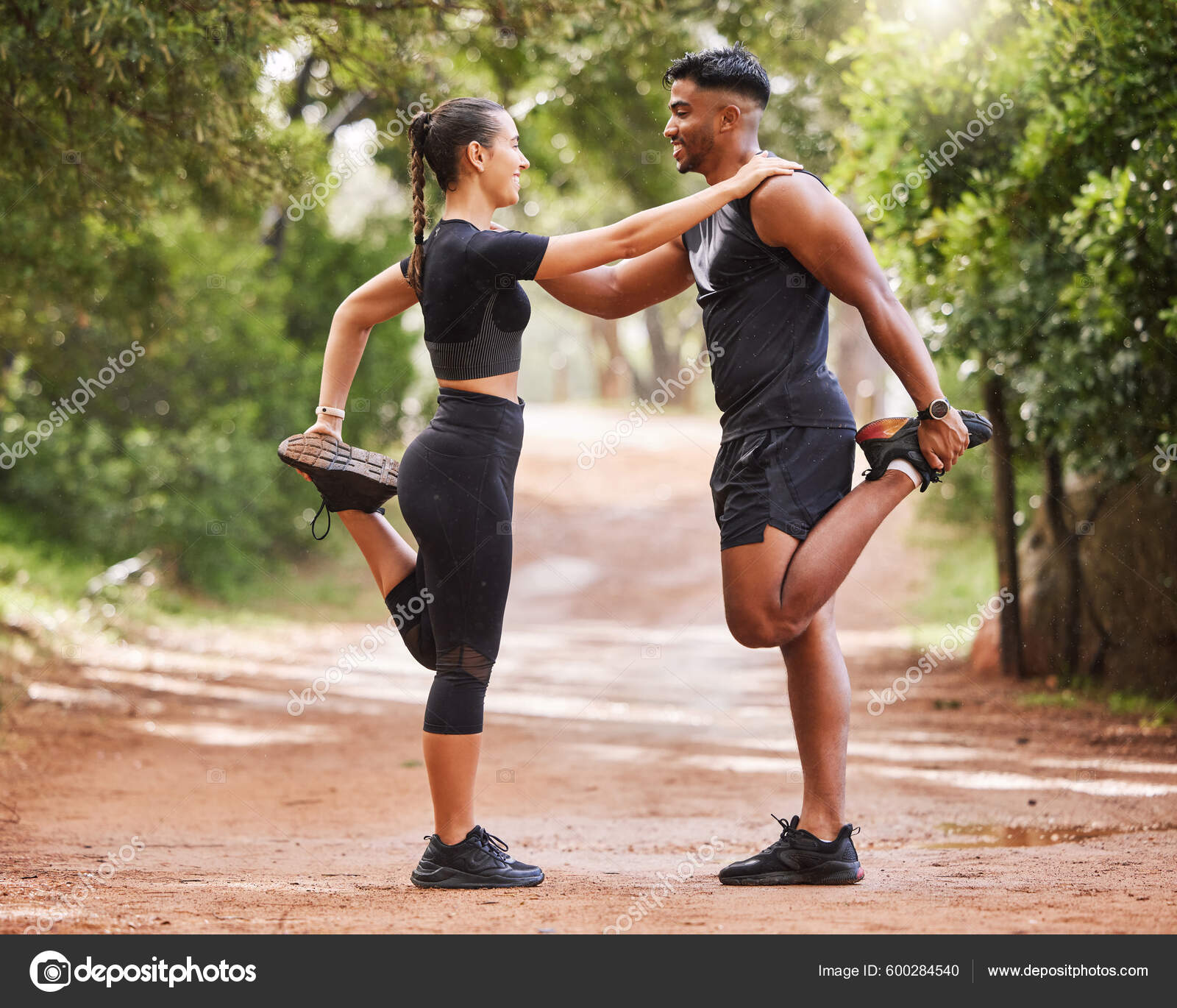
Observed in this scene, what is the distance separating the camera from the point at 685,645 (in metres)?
13.2

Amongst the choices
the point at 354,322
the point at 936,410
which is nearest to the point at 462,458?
the point at 354,322

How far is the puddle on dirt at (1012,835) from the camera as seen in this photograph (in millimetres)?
4742

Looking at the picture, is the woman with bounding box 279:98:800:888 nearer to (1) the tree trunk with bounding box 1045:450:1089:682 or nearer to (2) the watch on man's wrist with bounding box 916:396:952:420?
(2) the watch on man's wrist with bounding box 916:396:952:420

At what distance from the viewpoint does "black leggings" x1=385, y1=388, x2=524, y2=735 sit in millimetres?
3400

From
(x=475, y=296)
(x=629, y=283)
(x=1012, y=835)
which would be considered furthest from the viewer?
(x=1012, y=835)

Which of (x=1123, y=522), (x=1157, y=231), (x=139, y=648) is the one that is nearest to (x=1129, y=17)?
(x=1157, y=231)

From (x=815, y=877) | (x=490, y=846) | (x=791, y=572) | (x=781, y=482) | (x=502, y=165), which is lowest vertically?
(x=815, y=877)

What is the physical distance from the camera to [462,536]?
3395mm

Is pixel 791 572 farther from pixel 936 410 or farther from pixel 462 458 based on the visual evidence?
pixel 462 458

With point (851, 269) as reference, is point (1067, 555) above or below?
below

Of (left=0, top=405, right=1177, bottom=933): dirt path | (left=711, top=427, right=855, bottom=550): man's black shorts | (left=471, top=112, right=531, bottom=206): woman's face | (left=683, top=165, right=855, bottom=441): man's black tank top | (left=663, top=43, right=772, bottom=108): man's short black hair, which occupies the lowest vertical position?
(left=0, top=405, right=1177, bottom=933): dirt path

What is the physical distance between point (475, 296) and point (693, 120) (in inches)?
36.0

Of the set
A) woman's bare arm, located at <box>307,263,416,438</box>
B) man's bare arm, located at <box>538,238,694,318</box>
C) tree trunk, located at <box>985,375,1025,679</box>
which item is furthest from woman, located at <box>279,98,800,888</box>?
tree trunk, located at <box>985,375,1025,679</box>

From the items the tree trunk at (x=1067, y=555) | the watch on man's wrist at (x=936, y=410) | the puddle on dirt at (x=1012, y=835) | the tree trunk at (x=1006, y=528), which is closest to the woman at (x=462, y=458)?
the watch on man's wrist at (x=936, y=410)
